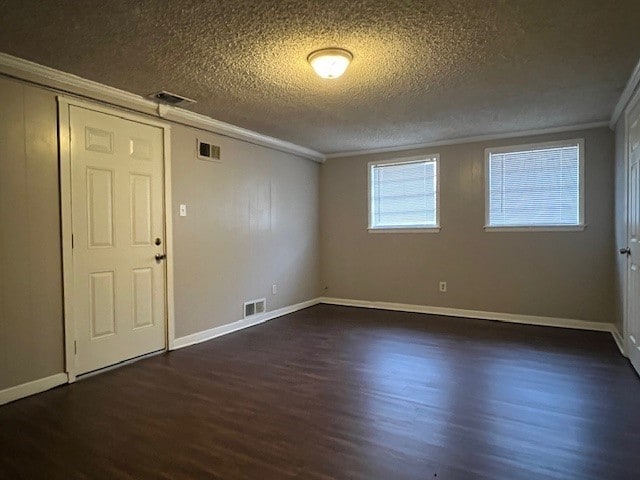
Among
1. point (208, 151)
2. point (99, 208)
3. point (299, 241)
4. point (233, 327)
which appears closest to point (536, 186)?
point (299, 241)

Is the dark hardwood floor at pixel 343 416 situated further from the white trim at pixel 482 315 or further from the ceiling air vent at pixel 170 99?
the ceiling air vent at pixel 170 99

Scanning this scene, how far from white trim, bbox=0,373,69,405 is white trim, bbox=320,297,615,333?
388cm

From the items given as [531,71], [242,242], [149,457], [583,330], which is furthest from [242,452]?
[583,330]

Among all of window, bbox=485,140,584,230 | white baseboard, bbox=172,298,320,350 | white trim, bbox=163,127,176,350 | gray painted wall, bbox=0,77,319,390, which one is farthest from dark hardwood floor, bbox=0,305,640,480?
window, bbox=485,140,584,230

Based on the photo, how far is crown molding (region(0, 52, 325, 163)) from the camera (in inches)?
106

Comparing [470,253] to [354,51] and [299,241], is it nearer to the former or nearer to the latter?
[299,241]

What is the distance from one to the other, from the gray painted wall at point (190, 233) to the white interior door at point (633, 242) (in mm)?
3780

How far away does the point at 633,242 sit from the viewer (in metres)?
3.23

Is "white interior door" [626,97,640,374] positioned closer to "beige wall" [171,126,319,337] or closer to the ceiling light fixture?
the ceiling light fixture

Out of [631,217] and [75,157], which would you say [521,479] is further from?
[75,157]

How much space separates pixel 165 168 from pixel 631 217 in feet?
13.6

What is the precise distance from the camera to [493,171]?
5.02m

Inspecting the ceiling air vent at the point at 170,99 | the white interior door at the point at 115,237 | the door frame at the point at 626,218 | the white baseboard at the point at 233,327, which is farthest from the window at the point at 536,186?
the white interior door at the point at 115,237

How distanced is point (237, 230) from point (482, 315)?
10.9 ft
